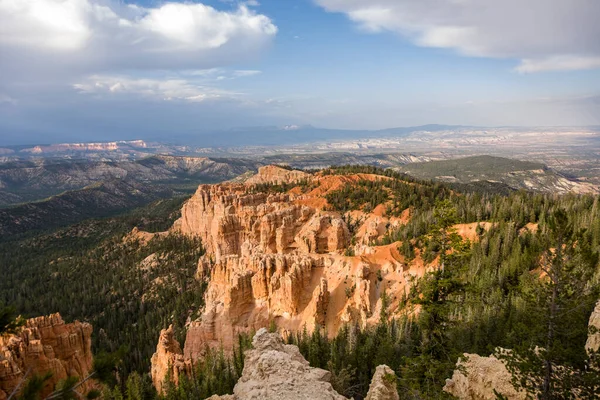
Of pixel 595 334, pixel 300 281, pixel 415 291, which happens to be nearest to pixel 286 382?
pixel 415 291

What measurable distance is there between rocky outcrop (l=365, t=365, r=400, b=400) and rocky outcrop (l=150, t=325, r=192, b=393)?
25.3 meters

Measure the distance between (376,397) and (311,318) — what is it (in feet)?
89.5

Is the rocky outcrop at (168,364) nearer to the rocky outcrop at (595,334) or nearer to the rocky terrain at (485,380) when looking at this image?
the rocky terrain at (485,380)

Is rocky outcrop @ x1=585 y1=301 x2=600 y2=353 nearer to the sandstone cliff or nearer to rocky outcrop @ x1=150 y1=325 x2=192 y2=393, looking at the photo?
the sandstone cliff

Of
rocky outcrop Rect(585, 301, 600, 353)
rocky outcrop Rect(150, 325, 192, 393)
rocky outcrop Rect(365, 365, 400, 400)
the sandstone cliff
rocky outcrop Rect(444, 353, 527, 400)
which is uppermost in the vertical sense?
rocky outcrop Rect(585, 301, 600, 353)

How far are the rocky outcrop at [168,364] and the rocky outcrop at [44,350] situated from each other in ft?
24.0

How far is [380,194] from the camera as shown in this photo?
3155 inches

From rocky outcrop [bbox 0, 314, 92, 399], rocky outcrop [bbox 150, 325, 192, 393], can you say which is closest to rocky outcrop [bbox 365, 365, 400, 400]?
rocky outcrop [bbox 0, 314, 92, 399]

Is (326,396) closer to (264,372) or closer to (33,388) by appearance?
(264,372)

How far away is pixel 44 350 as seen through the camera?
3094 cm

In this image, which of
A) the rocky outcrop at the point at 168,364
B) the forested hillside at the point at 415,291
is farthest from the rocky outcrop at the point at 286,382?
the rocky outcrop at the point at 168,364

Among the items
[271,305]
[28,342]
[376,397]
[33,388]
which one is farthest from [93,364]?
[271,305]

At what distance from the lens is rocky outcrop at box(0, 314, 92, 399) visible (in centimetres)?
2461

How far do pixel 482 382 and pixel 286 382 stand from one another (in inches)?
392
